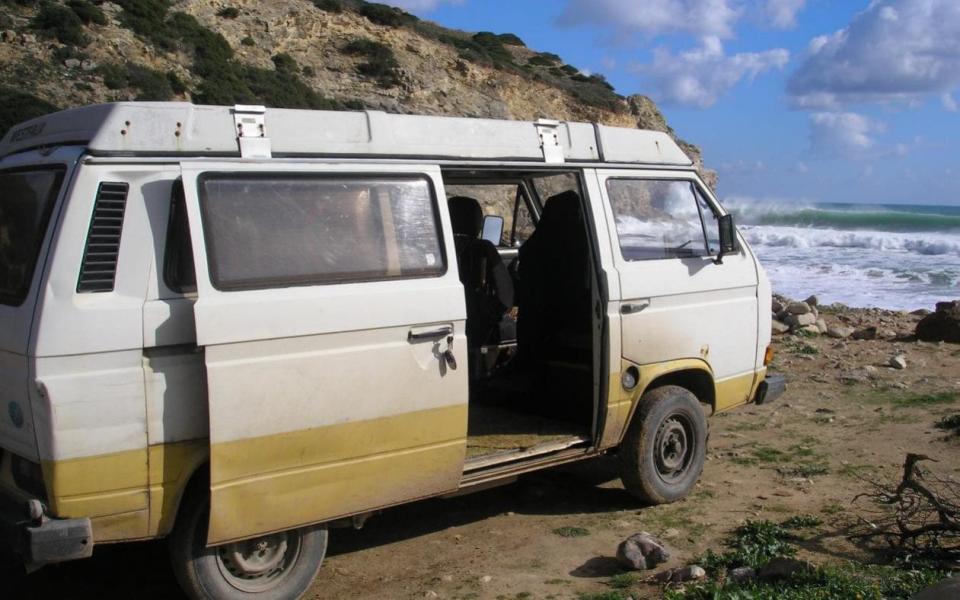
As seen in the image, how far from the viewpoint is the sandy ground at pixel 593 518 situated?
497 cm

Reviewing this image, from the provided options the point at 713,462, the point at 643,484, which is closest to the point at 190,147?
the point at 643,484

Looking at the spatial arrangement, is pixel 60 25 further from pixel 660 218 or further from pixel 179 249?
pixel 179 249

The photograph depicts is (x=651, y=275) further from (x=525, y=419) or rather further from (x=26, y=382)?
(x=26, y=382)

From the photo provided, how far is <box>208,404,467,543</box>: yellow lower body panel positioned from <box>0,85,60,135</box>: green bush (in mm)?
17837

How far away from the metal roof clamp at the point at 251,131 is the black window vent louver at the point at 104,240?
601 millimetres

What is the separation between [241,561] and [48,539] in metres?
0.97

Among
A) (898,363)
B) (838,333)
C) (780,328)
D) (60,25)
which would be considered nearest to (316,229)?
(898,363)

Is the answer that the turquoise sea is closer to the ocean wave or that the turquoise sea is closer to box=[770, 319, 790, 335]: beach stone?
the ocean wave

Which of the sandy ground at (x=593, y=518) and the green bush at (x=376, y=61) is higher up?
the green bush at (x=376, y=61)

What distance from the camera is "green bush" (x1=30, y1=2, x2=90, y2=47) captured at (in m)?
24.3

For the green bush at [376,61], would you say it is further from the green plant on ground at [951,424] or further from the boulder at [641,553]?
the boulder at [641,553]

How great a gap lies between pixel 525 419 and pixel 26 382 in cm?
352

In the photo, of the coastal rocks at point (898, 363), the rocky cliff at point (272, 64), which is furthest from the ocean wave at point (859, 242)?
Answer: the coastal rocks at point (898, 363)

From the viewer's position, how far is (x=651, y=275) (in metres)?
5.97
